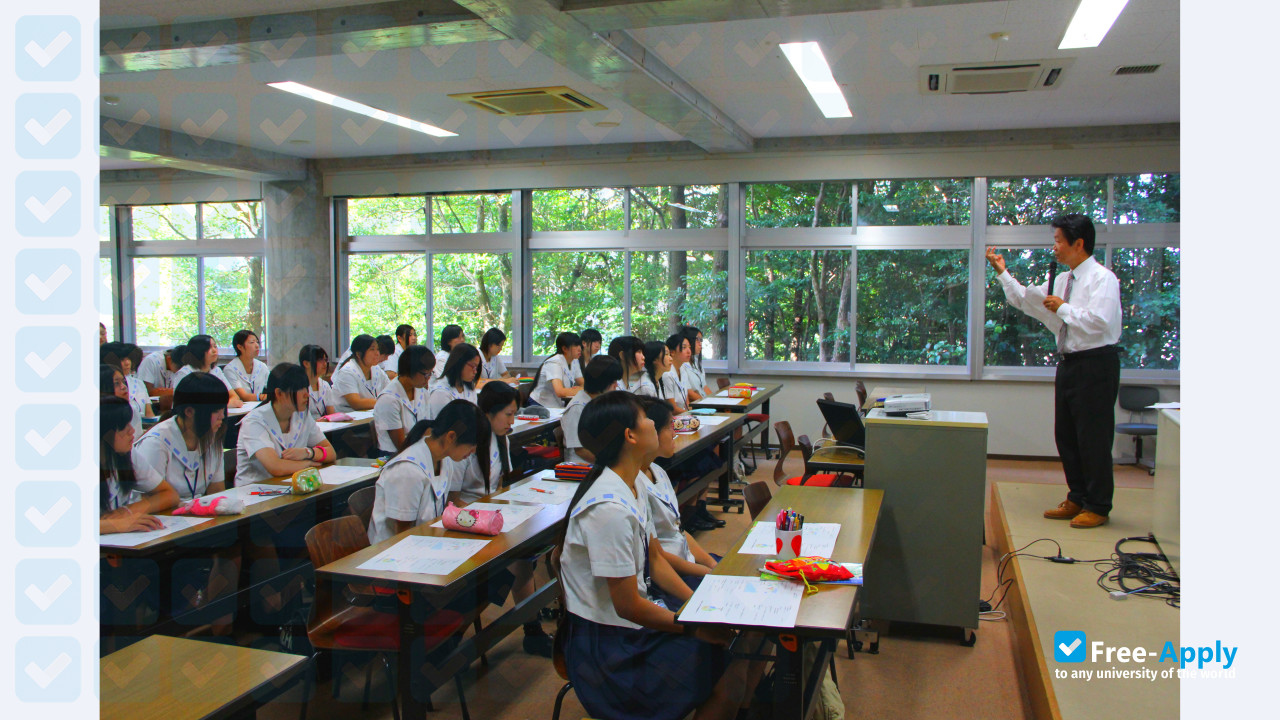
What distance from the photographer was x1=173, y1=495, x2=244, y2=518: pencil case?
290 centimetres

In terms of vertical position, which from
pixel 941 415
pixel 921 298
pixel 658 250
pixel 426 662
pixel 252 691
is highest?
pixel 658 250

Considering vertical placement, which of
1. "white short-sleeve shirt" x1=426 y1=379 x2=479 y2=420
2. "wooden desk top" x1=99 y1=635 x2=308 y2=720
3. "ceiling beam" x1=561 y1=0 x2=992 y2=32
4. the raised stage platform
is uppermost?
"ceiling beam" x1=561 y1=0 x2=992 y2=32

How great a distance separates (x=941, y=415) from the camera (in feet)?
11.8

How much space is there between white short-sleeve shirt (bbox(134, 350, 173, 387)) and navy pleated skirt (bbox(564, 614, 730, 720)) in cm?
663

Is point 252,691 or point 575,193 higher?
point 575,193

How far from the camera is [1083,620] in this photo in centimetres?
265

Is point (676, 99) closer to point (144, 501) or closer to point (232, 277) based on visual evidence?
point (144, 501)

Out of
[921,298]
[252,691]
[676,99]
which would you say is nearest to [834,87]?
[676,99]

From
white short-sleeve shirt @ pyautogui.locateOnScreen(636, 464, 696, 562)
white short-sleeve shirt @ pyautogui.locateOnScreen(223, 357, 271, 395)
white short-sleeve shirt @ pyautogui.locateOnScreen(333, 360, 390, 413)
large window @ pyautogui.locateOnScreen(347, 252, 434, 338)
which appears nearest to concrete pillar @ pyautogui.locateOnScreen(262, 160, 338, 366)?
large window @ pyautogui.locateOnScreen(347, 252, 434, 338)

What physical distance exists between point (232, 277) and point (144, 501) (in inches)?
326

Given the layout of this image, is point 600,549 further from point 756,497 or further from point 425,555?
point 756,497

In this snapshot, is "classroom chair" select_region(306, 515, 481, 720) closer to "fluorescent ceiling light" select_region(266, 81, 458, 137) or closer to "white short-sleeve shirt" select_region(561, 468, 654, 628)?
"white short-sleeve shirt" select_region(561, 468, 654, 628)

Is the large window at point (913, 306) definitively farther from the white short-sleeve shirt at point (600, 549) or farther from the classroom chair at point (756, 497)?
the white short-sleeve shirt at point (600, 549)

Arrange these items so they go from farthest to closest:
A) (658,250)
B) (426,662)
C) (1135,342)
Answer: (658,250) → (1135,342) → (426,662)
